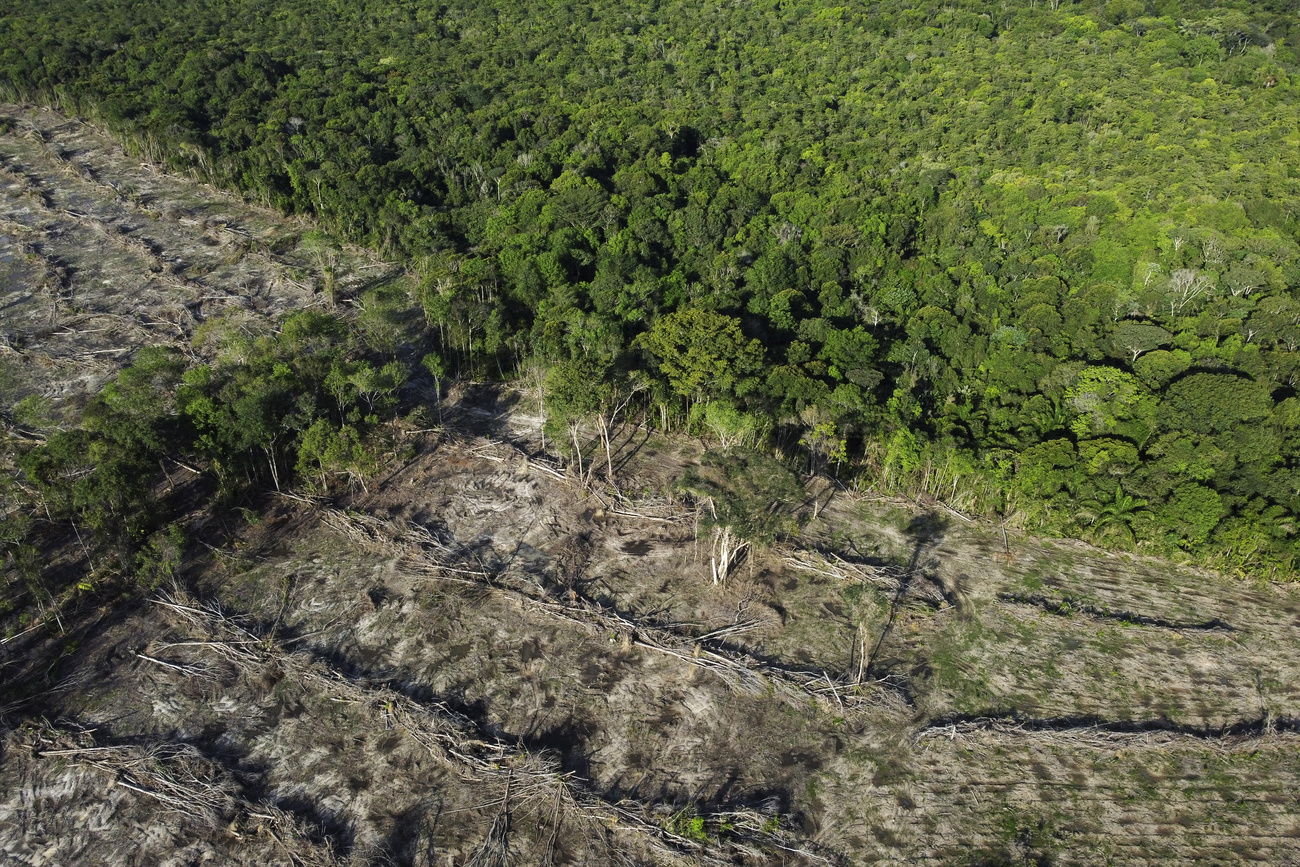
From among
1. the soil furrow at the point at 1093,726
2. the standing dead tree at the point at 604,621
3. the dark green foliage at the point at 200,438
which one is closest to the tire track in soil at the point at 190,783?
the dark green foliage at the point at 200,438

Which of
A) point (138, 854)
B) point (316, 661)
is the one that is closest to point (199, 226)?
point (316, 661)

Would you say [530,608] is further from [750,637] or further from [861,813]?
[861,813]

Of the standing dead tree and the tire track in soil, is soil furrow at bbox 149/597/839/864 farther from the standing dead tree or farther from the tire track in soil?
the standing dead tree

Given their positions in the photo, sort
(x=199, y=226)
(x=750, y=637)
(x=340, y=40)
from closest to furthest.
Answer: (x=750, y=637), (x=199, y=226), (x=340, y=40)

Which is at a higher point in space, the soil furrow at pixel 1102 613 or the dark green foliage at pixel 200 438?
the dark green foliage at pixel 200 438

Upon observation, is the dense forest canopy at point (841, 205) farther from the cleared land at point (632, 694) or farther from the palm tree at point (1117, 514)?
the cleared land at point (632, 694)

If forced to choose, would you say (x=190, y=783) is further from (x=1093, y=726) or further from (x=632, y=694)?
(x=1093, y=726)
